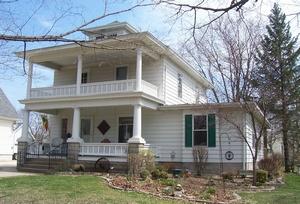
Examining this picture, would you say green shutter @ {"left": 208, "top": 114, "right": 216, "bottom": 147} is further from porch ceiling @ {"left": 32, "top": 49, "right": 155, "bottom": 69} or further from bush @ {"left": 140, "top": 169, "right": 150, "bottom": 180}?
bush @ {"left": 140, "top": 169, "right": 150, "bottom": 180}

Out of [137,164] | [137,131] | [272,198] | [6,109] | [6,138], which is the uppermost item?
[6,109]

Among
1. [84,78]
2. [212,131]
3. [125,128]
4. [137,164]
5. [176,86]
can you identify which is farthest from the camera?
[84,78]

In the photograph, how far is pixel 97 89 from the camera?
21.7m

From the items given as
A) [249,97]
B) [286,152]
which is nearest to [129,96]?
[249,97]

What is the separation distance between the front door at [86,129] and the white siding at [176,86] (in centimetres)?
549

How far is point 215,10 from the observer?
557 centimetres

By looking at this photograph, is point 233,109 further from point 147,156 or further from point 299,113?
point 299,113

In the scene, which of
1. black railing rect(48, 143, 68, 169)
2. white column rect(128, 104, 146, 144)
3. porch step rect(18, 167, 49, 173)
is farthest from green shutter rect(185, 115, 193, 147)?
porch step rect(18, 167, 49, 173)

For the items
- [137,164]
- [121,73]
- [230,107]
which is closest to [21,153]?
[121,73]

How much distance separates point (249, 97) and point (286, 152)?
55.8 ft

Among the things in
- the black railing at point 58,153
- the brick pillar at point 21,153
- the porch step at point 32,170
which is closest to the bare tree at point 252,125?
the black railing at point 58,153

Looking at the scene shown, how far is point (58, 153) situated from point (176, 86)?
8445 mm

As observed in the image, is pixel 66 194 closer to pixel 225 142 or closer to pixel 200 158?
pixel 200 158

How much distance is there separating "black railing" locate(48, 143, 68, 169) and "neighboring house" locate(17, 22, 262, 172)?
1.09 metres
